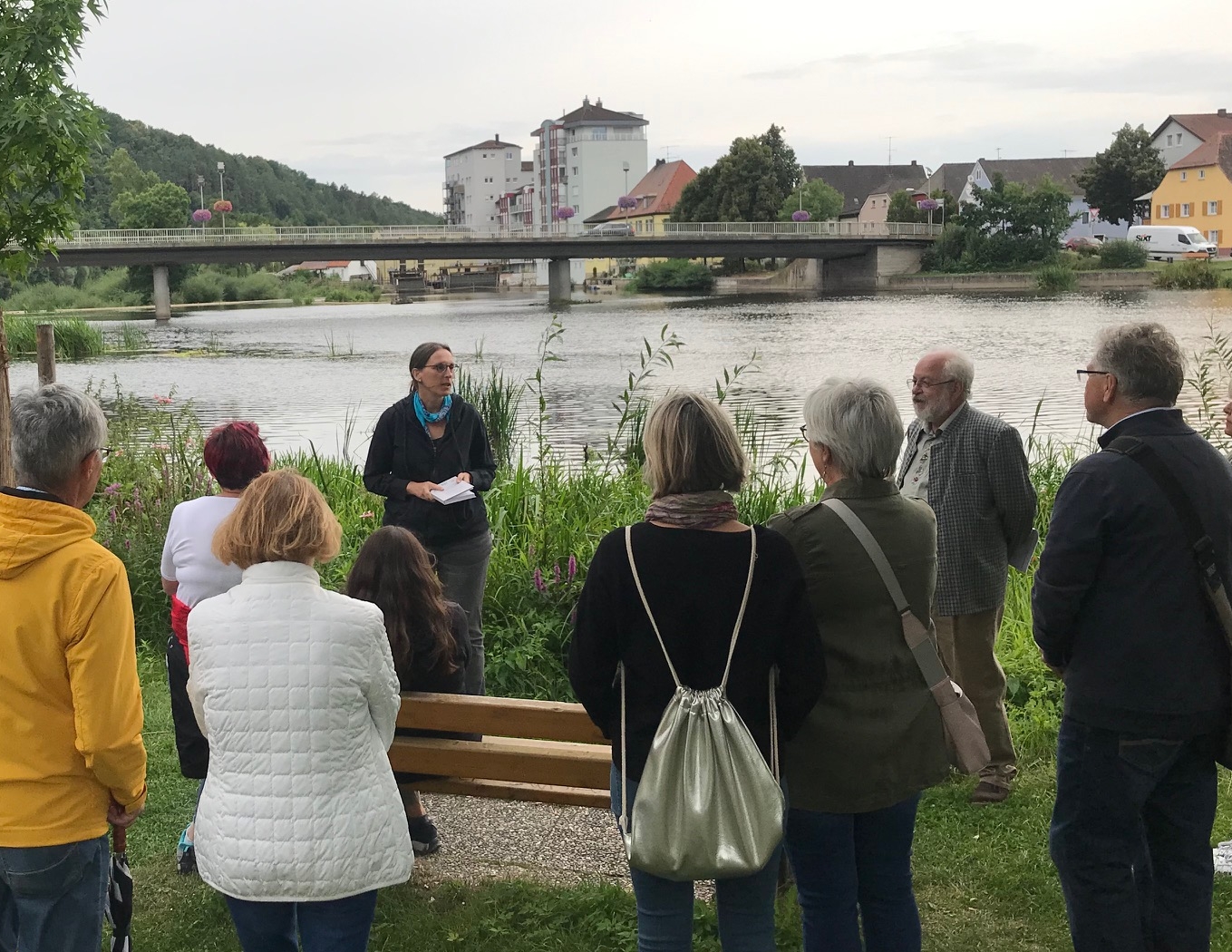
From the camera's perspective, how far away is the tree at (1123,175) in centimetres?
9225

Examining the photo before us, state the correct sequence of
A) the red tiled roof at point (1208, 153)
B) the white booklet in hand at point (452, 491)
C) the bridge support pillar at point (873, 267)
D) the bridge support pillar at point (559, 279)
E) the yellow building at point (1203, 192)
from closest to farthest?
the white booklet in hand at point (452, 491)
the bridge support pillar at point (559, 279)
the bridge support pillar at point (873, 267)
the yellow building at point (1203, 192)
the red tiled roof at point (1208, 153)

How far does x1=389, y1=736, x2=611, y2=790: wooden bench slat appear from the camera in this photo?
3988mm

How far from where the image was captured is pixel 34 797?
272cm

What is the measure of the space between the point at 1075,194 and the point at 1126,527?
400ft

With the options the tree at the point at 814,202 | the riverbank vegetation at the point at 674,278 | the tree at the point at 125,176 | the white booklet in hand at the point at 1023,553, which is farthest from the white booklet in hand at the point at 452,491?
the tree at the point at 125,176

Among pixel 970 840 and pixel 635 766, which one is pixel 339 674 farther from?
Answer: pixel 970 840

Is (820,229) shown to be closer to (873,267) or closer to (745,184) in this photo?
(873,267)

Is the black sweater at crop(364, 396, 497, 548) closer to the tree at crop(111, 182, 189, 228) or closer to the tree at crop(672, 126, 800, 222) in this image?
the tree at crop(672, 126, 800, 222)

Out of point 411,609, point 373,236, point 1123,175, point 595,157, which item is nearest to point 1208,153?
point 1123,175

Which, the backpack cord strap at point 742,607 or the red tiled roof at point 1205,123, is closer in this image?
the backpack cord strap at point 742,607

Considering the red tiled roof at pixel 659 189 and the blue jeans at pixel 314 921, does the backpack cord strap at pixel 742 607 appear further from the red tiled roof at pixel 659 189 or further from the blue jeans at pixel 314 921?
the red tiled roof at pixel 659 189

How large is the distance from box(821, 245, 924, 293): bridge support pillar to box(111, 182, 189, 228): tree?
5989cm

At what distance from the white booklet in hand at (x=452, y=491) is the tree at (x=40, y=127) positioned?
2.72 metres

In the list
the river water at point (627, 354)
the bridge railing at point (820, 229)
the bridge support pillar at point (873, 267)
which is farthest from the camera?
the bridge support pillar at point (873, 267)
